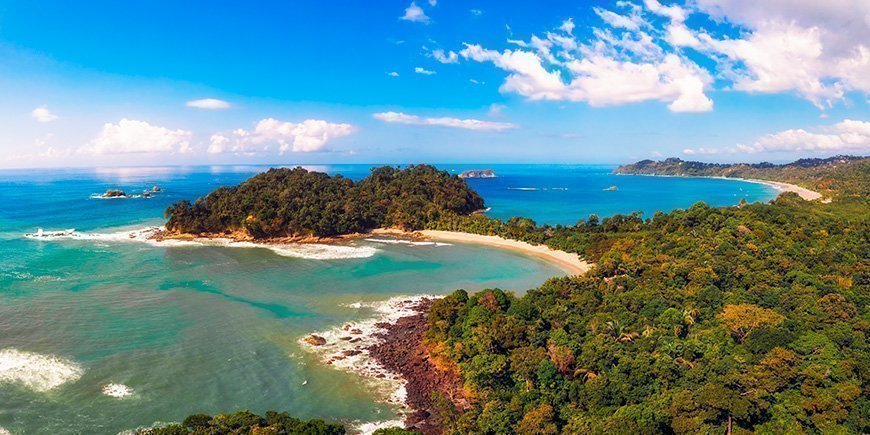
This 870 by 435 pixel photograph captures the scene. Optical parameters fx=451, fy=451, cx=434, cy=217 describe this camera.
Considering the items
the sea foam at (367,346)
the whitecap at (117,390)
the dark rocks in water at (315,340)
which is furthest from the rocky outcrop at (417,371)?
the whitecap at (117,390)

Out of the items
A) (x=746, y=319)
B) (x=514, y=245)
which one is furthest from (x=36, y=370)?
(x=514, y=245)

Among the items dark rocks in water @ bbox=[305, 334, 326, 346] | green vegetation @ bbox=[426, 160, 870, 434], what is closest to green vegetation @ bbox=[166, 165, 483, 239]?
dark rocks in water @ bbox=[305, 334, 326, 346]

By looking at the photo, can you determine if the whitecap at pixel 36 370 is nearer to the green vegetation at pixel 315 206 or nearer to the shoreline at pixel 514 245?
the green vegetation at pixel 315 206

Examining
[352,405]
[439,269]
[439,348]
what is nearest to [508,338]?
[439,348]

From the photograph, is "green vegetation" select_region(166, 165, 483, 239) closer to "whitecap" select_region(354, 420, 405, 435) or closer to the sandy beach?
"whitecap" select_region(354, 420, 405, 435)

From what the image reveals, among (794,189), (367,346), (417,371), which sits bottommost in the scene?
(417,371)

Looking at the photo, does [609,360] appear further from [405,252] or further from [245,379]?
[405,252]

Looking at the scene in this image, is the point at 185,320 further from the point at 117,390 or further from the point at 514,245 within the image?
the point at 514,245
